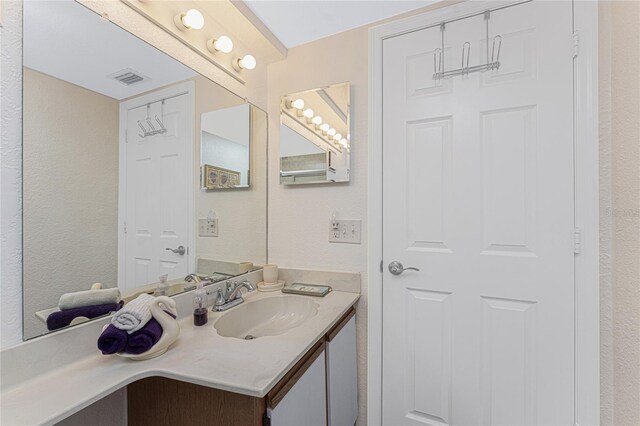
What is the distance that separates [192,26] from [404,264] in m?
1.49

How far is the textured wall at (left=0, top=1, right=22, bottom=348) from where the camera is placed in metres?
0.70

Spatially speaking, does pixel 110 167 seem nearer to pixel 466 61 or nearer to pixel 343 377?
pixel 343 377

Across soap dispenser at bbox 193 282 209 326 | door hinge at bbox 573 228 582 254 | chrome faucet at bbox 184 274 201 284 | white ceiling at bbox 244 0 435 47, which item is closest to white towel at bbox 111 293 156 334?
soap dispenser at bbox 193 282 209 326

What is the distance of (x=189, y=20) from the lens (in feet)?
3.95

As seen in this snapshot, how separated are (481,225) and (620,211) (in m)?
0.45

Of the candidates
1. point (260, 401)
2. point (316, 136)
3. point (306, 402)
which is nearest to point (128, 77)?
point (316, 136)

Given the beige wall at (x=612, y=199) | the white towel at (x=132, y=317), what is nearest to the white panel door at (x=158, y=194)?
the white towel at (x=132, y=317)

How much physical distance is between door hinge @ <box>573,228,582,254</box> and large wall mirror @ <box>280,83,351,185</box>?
1016 mm

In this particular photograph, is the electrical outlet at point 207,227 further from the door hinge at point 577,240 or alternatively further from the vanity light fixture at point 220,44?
the door hinge at point 577,240

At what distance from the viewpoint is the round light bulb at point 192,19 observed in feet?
3.94

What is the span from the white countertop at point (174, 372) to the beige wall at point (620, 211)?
3.60 ft

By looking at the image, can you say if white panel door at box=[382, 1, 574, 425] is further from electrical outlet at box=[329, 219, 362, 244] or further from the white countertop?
the white countertop

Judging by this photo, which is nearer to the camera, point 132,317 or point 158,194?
point 132,317

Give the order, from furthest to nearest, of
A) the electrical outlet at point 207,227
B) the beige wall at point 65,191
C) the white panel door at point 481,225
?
the electrical outlet at point 207,227 < the white panel door at point 481,225 < the beige wall at point 65,191
